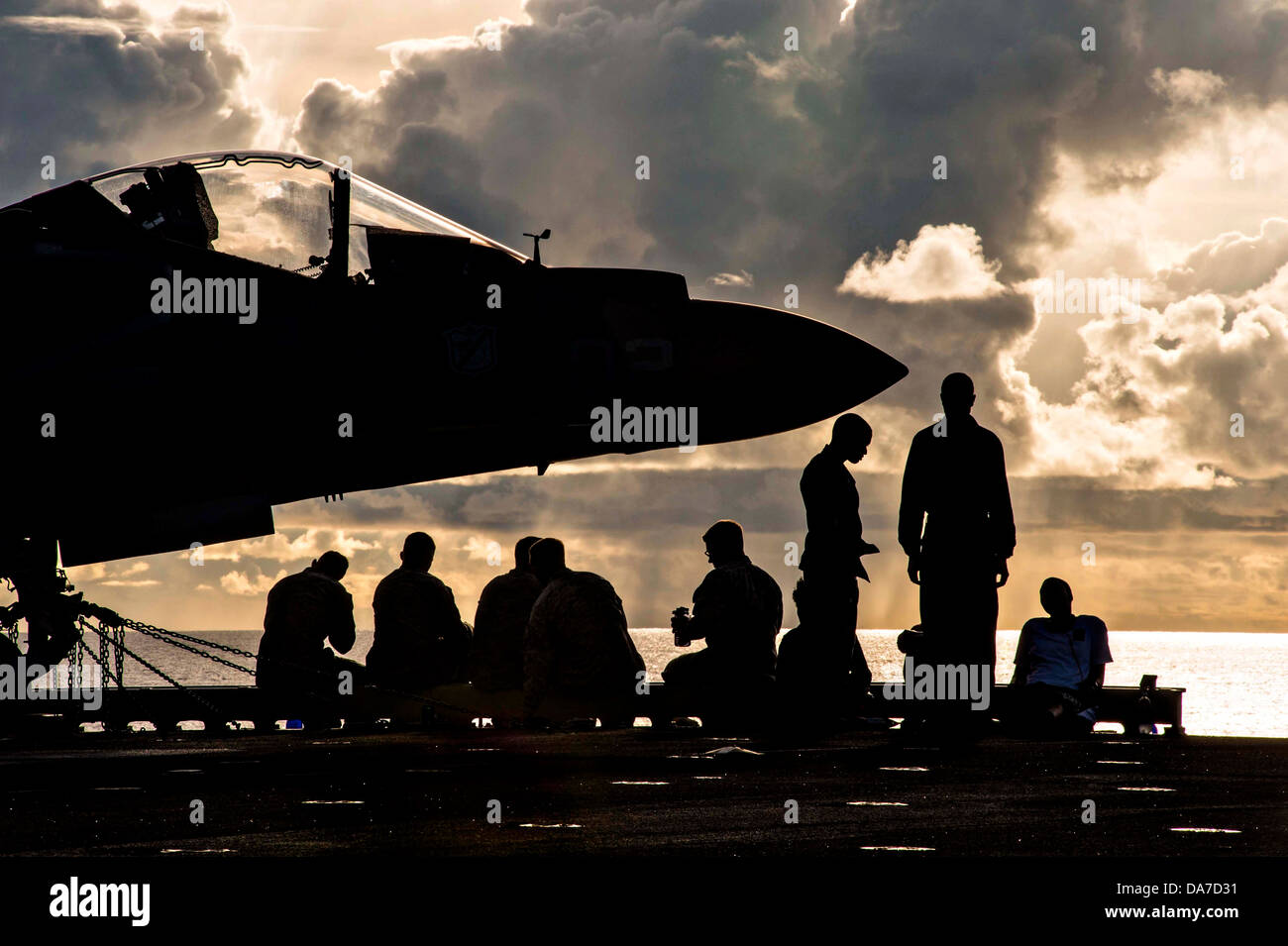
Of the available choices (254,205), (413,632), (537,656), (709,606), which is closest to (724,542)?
(709,606)

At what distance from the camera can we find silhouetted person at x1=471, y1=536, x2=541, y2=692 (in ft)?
45.0

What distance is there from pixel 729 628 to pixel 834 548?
1322mm

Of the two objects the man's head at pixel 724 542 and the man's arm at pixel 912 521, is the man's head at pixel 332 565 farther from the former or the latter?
the man's arm at pixel 912 521

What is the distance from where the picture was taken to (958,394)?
10.7 metres

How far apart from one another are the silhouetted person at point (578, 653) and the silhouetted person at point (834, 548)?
1.51 m

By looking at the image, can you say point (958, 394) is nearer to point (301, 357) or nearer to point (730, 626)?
point (730, 626)

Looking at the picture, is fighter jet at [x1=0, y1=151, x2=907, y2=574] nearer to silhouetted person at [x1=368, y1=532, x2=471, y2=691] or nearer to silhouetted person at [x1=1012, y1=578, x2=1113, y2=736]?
silhouetted person at [x1=1012, y1=578, x2=1113, y2=736]

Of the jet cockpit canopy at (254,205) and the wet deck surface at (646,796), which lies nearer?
the wet deck surface at (646,796)

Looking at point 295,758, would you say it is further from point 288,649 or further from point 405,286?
point 288,649

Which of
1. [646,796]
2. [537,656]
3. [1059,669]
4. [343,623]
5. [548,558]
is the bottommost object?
[646,796]

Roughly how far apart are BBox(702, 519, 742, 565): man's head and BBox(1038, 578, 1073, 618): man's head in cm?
261

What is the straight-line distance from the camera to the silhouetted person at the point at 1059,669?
36.6ft

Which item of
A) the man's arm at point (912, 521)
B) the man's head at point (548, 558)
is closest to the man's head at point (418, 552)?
the man's head at point (548, 558)

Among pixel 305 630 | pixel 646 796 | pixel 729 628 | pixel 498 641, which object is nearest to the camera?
pixel 646 796
